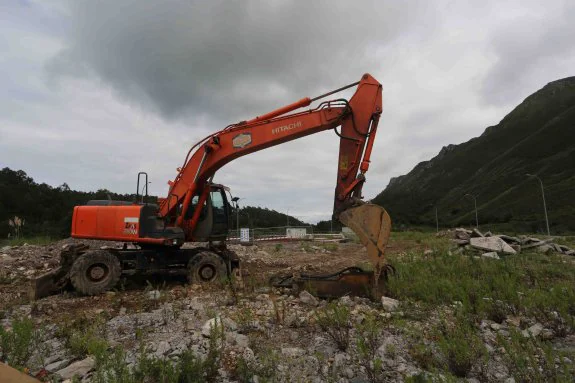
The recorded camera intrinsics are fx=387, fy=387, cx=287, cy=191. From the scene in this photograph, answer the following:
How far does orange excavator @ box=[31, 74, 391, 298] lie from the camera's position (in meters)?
7.25

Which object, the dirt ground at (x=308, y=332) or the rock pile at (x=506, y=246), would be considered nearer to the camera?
the dirt ground at (x=308, y=332)

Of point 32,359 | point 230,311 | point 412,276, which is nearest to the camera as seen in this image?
point 32,359

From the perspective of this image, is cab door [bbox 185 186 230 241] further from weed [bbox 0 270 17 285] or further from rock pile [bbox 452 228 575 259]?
rock pile [bbox 452 228 575 259]

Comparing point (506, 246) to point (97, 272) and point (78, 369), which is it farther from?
point (78, 369)

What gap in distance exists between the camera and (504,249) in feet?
39.4

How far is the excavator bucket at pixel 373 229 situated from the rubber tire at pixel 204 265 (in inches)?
137

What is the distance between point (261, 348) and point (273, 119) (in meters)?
5.32

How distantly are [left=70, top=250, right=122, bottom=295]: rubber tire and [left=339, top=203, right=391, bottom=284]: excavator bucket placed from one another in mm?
5299

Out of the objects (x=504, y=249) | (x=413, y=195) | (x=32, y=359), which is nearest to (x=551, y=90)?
(x=413, y=195)

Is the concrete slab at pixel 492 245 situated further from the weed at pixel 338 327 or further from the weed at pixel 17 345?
the weed at pixel 17 345

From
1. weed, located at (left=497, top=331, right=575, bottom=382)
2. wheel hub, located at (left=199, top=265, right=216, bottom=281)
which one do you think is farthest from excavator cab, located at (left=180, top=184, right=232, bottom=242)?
weed, located at (left=497, top=331, right=575, bottom=382)

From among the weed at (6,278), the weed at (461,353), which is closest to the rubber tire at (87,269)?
the weed at (6,278)

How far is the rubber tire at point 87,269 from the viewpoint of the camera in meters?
8.23

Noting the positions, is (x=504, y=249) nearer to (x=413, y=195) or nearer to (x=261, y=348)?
(x=261, y=348)
